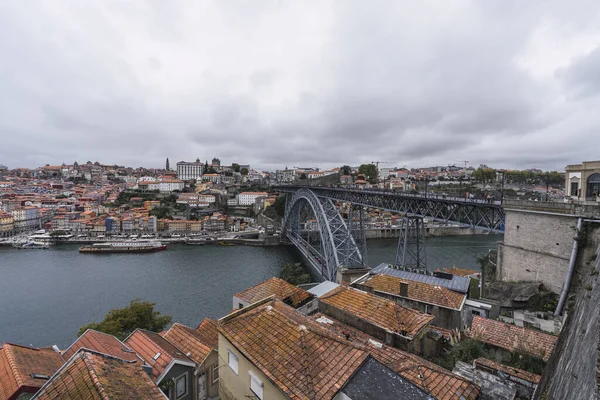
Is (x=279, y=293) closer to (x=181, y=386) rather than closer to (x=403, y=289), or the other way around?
(x=181, y=386)

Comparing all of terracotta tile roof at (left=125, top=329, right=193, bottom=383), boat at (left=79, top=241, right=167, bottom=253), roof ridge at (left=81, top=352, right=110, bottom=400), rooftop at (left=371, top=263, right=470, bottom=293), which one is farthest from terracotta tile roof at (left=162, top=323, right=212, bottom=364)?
boat at (left=79, top=241, right=167, bottom=253)

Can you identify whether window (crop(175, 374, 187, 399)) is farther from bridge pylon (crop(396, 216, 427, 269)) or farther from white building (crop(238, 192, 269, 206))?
white building (crop(238, 192, 269, 206))

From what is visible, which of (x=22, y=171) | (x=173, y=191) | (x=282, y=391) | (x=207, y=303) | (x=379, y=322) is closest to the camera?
(x=282, y=391)

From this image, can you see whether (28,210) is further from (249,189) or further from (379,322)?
(379,322)

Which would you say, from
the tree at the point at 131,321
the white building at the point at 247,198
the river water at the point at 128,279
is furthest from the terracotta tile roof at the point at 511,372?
the white building at the point at 247,198

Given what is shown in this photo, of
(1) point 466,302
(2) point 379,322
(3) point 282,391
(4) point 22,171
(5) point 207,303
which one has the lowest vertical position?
(5) point 207,303

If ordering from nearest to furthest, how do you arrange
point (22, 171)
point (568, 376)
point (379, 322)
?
point (568, 376) < point (379, 322) < point (22, 171)

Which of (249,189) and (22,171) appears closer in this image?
(249,189)

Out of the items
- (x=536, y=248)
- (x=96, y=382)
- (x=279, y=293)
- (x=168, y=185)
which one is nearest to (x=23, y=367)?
(x=96, y=382)

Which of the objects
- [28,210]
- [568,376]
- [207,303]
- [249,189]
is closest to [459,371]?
[568,376]
